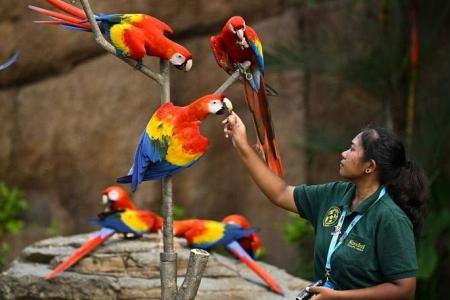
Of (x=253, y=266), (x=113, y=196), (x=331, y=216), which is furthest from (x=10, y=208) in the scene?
(x=331, y=216)

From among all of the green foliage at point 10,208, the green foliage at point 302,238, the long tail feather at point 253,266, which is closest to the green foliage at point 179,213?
the green foliage at point 302,238

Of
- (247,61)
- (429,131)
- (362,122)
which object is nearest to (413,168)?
(247,61)

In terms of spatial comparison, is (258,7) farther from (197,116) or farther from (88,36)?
(197,116)

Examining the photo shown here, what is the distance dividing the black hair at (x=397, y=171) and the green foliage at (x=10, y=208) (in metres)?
3.29

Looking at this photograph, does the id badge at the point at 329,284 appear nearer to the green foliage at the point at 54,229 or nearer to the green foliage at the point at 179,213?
the green foliage at the point at 179,213

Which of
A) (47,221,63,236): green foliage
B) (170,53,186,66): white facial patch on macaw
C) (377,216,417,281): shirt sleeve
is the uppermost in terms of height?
(170,53,186,66): white facial patch on macaw

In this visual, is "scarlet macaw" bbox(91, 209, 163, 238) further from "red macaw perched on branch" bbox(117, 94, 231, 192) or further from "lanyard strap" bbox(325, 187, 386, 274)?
"lanyard strap" bbox(325, 187, 386, 274)

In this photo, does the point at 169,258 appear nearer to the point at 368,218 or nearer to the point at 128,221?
the point at 368,218

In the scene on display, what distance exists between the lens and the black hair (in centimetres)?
219

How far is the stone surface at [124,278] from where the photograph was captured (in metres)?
3.38

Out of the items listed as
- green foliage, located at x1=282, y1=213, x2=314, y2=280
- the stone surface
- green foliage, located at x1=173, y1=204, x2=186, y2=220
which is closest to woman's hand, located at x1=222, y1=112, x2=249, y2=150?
the stone surface

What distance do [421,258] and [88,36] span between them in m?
2.24

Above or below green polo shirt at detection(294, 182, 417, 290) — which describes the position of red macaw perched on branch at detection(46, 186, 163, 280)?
below

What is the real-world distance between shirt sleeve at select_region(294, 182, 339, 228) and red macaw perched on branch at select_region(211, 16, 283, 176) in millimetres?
122
